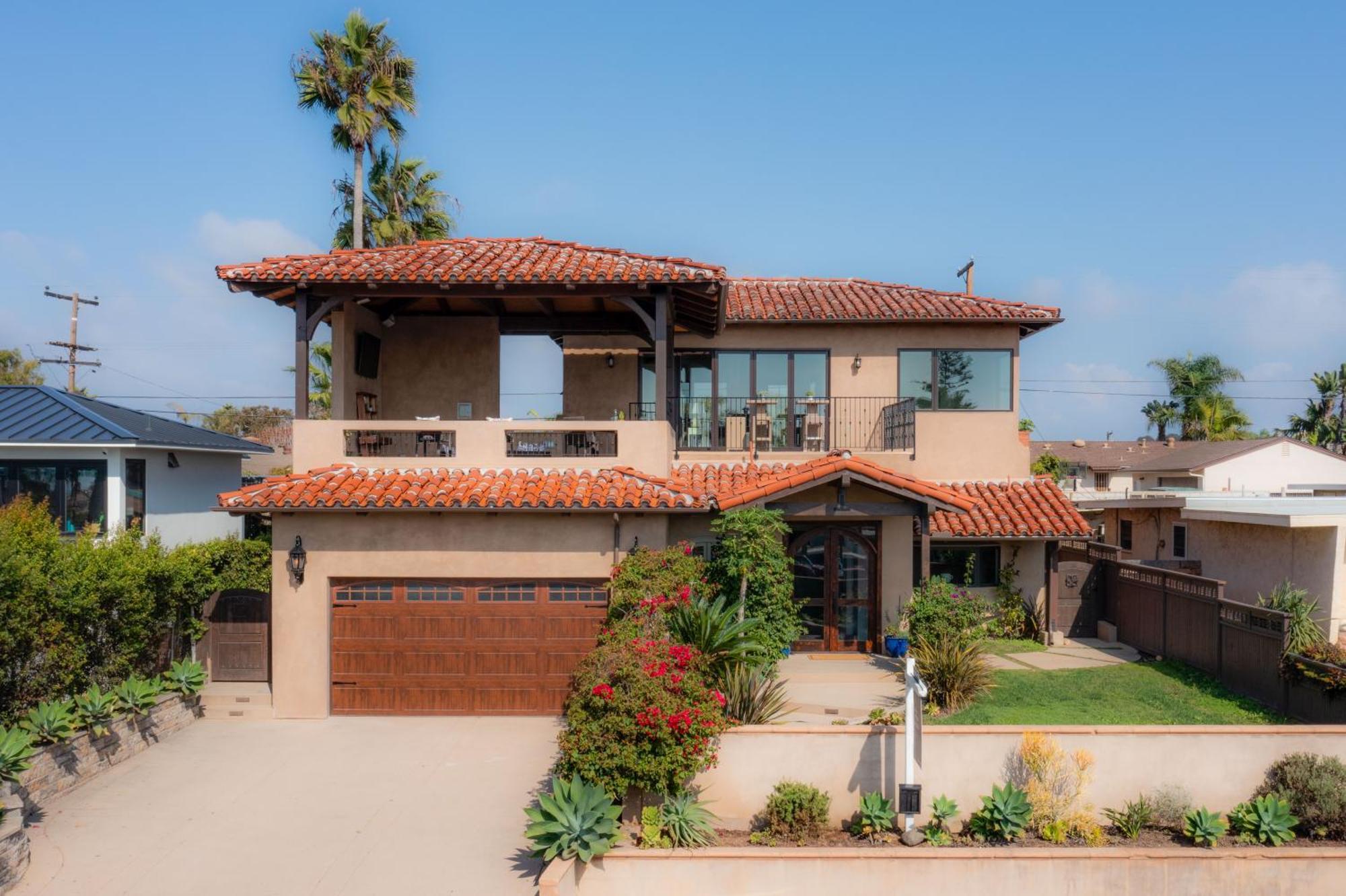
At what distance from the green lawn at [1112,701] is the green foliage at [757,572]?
2.67m

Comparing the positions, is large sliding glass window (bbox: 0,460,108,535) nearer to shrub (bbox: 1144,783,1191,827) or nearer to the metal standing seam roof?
the metal standing seam roof

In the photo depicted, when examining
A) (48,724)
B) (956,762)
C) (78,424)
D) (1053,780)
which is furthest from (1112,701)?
(78,424)

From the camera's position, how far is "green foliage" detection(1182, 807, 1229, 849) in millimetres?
9367

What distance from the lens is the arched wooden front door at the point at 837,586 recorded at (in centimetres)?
1653

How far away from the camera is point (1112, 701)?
43.6 feet

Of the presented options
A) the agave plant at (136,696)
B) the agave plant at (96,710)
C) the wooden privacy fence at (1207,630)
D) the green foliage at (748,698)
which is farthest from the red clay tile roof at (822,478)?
the agave plant at (96,710)

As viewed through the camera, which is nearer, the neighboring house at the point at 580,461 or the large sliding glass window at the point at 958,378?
the neighboring house at the point at 580,461

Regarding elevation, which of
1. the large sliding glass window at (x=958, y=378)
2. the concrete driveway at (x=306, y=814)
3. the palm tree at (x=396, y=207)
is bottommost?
the concrete driveway at (x=306, y=814)

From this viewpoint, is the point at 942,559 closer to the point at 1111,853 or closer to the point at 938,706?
the point at 938,706

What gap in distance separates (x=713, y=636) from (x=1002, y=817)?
3.89 m

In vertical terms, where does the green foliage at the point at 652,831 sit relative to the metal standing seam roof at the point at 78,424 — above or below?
below

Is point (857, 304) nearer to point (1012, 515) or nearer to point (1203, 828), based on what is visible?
point (1012, 515)

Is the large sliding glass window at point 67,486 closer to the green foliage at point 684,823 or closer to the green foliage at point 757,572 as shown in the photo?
the green foliage at point 757,572

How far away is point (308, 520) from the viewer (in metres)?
13.7
